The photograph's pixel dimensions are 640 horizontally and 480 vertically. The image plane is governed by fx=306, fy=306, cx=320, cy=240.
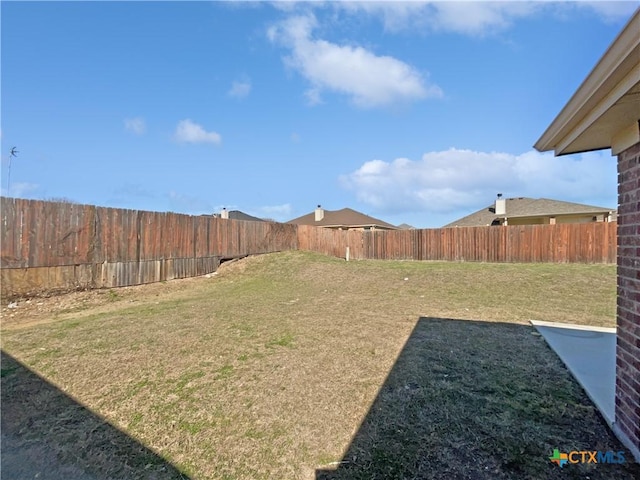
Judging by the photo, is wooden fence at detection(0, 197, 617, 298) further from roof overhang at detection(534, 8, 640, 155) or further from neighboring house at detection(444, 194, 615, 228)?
roof overhang at detection(534, 8, 640, 155)

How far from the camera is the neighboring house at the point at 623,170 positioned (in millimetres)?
1636

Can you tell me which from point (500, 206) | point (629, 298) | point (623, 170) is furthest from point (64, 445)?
point (500, 206)

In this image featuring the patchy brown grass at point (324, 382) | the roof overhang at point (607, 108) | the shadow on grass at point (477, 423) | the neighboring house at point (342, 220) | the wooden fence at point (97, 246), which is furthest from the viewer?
the neighboring house at point (342, 220)

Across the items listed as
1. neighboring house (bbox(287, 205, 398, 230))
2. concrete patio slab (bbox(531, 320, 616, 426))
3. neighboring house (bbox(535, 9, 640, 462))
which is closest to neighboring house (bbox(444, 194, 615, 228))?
neighboring house (bbox(287, 205, 398, 230))

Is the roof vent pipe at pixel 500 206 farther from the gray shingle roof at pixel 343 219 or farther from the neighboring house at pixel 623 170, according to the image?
the neighboring house at pixel 623 170

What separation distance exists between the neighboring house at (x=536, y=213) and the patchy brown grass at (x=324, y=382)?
13668mm

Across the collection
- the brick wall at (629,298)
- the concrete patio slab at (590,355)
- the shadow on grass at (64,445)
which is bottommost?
the shadow on grass at (64,445)

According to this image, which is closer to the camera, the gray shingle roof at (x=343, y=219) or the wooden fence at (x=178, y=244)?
the wooden fence at (x=178, y=244)

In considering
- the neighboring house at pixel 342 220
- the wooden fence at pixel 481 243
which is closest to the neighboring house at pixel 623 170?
the wooden fence at pixel 481 243

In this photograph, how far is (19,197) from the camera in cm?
607

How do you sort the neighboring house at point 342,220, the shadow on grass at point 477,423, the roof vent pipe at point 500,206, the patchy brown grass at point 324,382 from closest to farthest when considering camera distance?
the shadow on grass at point 477,423
the patchy brown grass at point 324,382
the roof vent pipe at point 500,206
the neighboring house at point 342,220

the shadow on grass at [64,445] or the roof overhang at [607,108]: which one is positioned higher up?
the roof overhang at [607,108]

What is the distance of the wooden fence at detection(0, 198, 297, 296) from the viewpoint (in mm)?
6090

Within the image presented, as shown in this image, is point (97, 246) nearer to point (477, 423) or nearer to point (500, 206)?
point (477, 423)
